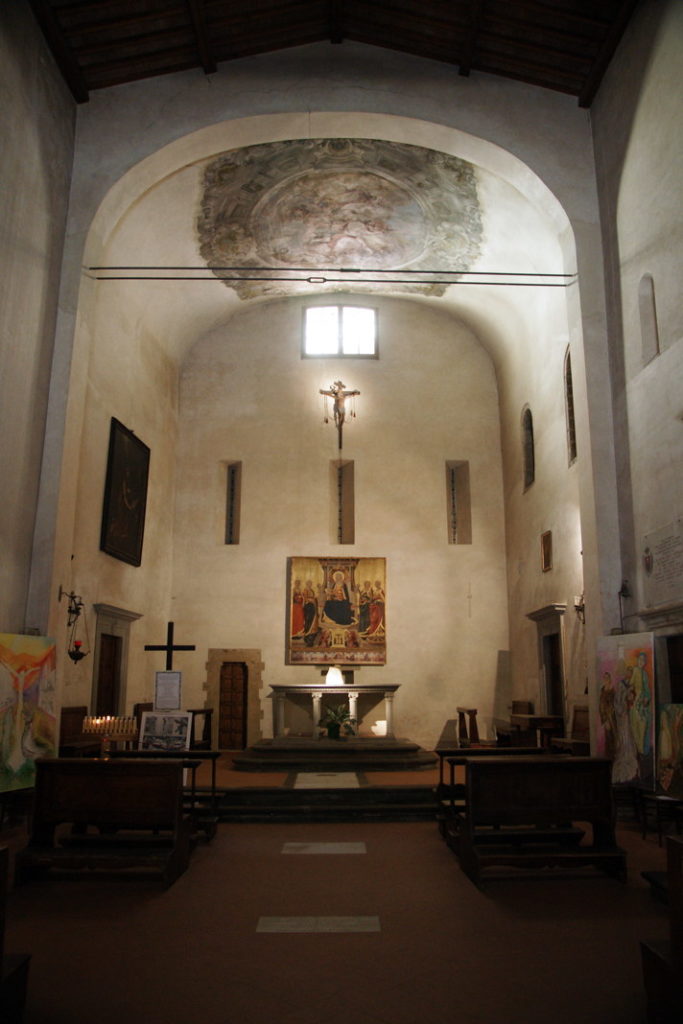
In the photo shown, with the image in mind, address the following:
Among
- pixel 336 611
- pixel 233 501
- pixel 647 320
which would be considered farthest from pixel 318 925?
pixel 233 501

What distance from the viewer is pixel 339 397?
56.0 feet

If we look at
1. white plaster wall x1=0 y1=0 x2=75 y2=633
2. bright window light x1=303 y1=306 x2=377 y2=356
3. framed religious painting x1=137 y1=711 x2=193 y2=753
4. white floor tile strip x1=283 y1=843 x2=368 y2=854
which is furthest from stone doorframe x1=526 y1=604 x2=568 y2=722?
white plaster wall x1=0 y1=0 x2=75 y2=633

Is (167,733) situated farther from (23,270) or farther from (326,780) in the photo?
(23,270)

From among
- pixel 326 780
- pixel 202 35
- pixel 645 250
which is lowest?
pixel 326 780

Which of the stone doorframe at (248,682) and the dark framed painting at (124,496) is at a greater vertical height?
the dark framed painting at (124,496)

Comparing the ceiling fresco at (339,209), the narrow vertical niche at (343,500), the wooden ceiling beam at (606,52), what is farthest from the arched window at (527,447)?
the wooden ceiling beam at (606,52)

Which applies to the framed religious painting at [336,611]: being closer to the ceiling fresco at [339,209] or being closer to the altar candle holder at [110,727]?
the altar candle holder at [110,727]

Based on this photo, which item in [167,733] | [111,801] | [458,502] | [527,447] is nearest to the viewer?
[111,801]

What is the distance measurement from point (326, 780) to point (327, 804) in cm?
127

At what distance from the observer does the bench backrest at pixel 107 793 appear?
6723mm

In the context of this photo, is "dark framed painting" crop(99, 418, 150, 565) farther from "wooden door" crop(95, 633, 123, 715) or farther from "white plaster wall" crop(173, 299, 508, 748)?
"white plaster wall" crop(173, 299, 508, 748)

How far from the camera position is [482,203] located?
13.5 m

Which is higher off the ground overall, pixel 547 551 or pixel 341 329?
pixel 341 329

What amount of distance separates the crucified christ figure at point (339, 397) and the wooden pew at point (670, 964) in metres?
14.0
